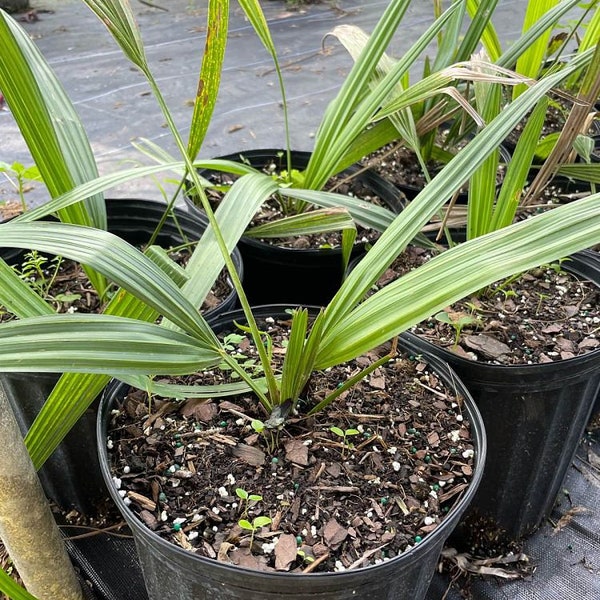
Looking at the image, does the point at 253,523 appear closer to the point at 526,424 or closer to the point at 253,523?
the point at 253,523

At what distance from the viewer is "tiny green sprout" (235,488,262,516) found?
2.18 feet

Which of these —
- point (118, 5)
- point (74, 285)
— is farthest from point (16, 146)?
point (118, 5)

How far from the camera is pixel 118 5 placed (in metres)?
0.60

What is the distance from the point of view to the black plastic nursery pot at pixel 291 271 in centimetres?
116

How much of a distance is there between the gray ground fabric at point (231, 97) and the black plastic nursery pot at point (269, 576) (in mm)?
353

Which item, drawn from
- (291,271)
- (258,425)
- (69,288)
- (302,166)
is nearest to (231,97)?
(302,166)

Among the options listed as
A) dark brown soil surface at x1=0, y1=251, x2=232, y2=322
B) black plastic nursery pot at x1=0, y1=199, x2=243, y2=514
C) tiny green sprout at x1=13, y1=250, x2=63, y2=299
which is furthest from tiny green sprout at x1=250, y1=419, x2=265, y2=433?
tiny green sprout at x1=13, y1=250, x2=63, y2=299

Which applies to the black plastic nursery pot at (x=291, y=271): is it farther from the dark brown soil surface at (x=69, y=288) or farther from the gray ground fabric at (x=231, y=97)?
the gray ground fabric at (x=231, y=97)

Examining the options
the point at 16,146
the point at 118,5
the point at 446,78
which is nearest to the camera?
the point at 118,5

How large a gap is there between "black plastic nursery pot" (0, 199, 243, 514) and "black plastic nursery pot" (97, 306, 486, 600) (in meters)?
0.21

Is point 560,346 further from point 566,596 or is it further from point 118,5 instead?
point 118,5

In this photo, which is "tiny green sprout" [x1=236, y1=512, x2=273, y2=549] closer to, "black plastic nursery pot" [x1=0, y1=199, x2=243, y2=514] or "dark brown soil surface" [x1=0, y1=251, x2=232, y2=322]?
"black plastic nursery pot" [x1=0, y1=199, x2=243, y2=514]

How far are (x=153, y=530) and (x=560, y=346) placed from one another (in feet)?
2.04

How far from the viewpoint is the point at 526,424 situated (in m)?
0.92
